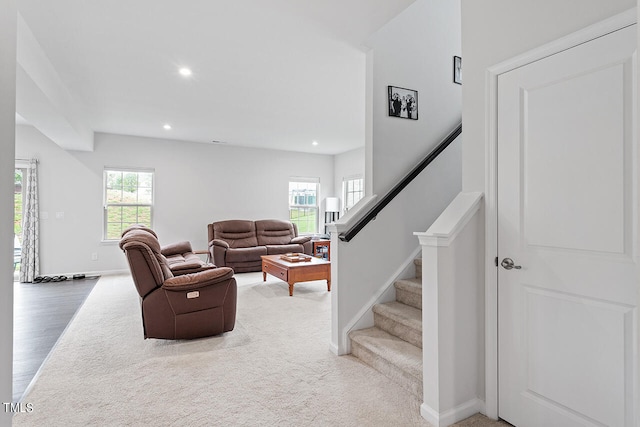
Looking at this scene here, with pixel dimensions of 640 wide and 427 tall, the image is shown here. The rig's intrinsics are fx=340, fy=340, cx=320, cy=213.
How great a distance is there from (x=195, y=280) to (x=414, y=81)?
269cm

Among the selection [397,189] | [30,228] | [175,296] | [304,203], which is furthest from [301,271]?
[30,228]

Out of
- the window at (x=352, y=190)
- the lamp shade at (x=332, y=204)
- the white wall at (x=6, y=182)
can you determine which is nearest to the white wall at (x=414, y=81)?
the white wall at (x=6, y=182)

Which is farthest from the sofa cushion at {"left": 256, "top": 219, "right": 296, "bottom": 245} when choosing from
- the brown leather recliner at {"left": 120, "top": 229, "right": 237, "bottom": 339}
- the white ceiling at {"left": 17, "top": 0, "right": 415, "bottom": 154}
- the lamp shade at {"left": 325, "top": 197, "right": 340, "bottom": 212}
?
the brown leather recliner at {"left": 120, "top": 229, "right": 237, "bottom": 339}

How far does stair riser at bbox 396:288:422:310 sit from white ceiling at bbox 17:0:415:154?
2.16 m

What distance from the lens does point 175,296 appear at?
298 centimetres

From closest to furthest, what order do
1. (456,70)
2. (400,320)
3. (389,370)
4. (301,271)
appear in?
(389,370) → (400,320) → (456,70) → (301,271)

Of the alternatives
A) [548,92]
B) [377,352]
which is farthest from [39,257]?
[548,92]

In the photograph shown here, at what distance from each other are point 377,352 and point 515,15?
2.25 metres

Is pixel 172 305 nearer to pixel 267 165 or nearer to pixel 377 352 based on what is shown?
pixel 377 352

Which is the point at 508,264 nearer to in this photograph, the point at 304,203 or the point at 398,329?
the point at 398,329

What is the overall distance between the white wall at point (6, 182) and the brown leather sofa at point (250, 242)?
5.09 metres

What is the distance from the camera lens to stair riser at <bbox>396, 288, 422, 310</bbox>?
276cm

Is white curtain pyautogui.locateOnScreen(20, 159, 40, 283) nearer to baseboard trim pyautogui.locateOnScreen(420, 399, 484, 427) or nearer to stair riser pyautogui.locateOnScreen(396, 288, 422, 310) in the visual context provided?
stair riser pyautogui.locateOnScreen(396, 288, 422, 310)

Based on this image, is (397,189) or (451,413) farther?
(397,189)
